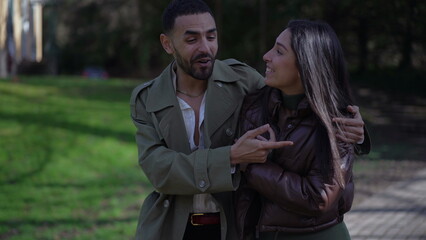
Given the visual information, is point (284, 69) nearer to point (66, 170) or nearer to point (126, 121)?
point (66, 170)

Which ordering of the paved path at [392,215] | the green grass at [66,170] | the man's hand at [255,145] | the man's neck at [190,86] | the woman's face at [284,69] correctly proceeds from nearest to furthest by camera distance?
the man's hand at [255,145], the woman's face at [284,69], the man's neck at [190,86], the paved path at [392,215], the green grass at [66,170]

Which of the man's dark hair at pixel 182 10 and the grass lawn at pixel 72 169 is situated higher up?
the man's dark hair at pixel 182 10

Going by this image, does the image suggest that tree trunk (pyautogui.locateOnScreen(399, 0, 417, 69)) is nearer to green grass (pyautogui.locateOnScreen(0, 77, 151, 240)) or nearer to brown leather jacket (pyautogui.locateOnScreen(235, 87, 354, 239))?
green grass (pyautogui.locateOnScreen(0, 77, 151, 240))

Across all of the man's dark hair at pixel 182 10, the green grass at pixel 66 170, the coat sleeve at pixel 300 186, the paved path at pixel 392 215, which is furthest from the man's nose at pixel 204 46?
the paved path at pixel 392 215

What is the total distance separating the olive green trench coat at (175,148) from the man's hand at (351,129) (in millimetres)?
466

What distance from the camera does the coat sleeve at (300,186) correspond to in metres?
2.44

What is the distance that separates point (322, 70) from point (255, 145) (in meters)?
0.39

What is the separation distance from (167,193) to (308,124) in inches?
26.0

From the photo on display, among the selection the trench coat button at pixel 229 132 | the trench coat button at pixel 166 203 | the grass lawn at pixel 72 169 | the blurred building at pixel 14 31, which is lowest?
the grass lawn at pixel 72 169

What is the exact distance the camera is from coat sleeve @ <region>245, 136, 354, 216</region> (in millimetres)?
2438

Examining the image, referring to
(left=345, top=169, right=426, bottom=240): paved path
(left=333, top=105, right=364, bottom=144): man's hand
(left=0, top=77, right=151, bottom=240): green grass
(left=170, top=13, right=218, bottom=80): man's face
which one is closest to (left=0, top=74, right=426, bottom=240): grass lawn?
(left=0, top=77, right=151, bottom=240): green grass

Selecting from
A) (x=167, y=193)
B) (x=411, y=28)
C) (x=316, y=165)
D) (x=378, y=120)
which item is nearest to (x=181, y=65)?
(x=167, y=193)

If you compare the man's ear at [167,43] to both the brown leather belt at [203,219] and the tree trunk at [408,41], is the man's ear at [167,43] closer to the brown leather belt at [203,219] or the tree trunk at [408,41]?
the brown leather belt at [203,219]

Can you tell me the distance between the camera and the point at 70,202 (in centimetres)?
744
